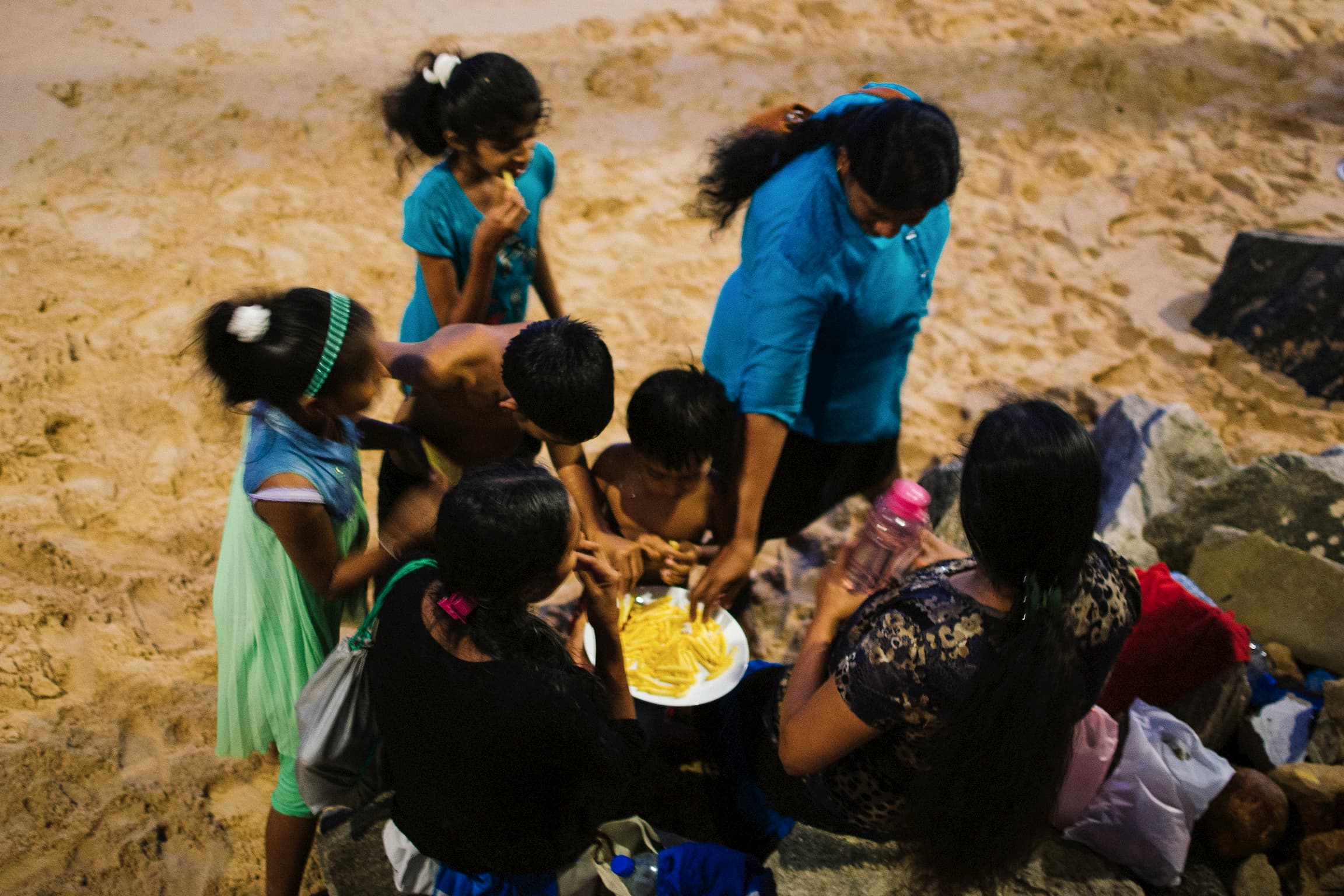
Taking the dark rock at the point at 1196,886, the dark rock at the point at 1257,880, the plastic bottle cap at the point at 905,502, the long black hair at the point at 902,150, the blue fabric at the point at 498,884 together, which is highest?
the long black hair at the point at 902,150

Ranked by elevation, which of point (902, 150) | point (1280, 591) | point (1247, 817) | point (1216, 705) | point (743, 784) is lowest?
point (743, 784)

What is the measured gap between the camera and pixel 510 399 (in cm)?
242

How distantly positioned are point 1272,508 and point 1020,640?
2.37 meters

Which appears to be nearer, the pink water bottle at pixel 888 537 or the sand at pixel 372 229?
the pink water bottle at pixel 888 537

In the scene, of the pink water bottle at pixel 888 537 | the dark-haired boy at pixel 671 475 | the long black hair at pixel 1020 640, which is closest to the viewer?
the long black hair at pixel 1020 640

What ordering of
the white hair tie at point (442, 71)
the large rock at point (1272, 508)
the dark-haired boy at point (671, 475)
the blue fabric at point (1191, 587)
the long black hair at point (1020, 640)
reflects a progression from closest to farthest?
the long black hair at point (1020, 640), the dark-haired boy at point (671, 475), the blue fabric at point (1191, 587), the white hair tie at point (442, 71), the large rock at point (1272, 508)

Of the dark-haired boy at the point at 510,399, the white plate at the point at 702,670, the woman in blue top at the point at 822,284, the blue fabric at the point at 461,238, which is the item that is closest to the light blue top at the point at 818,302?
the woman in blue top at the point at 822,284

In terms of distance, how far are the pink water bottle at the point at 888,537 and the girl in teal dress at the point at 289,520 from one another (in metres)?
1.04

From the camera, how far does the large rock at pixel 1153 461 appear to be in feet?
12.5

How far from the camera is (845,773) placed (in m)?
2.01

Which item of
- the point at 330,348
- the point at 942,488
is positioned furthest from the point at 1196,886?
the point at 330,348

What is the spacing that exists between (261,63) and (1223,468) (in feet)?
20.7

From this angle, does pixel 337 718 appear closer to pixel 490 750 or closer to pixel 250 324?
pixel 490 750

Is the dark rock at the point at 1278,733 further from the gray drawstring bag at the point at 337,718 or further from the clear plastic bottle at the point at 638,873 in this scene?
the gray drawstring bag at the point at 337,718
